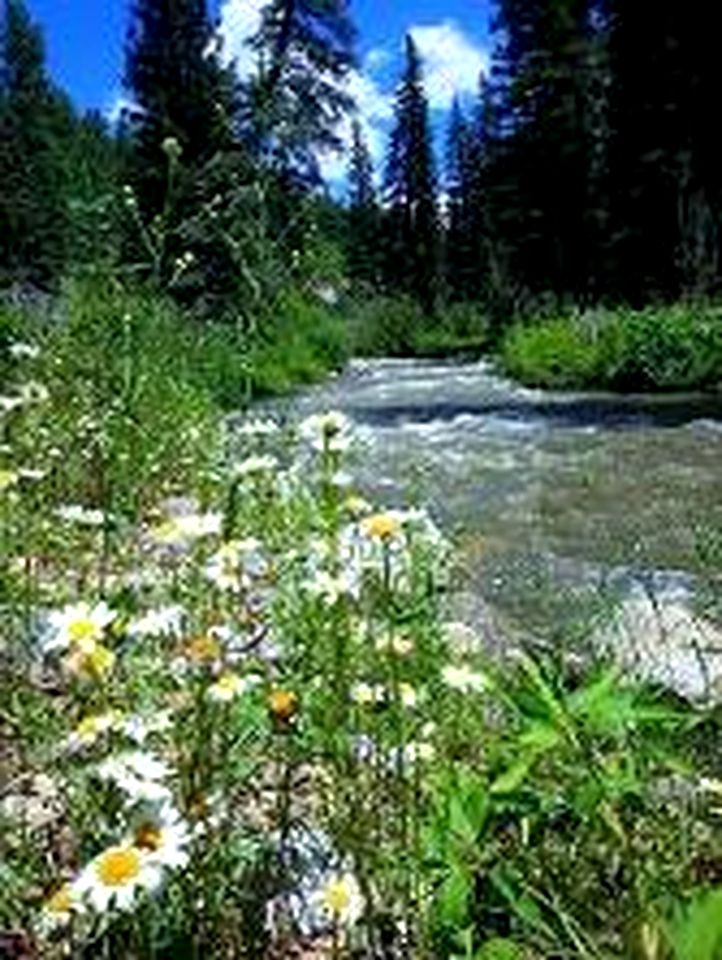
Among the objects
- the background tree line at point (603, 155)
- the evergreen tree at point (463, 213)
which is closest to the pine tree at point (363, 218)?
the evergreen tree at point (463, 213)

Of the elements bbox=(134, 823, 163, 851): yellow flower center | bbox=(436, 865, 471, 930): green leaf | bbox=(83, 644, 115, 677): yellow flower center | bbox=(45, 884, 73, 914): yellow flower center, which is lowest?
bbox=(436, 865, 471, 930): green leaf

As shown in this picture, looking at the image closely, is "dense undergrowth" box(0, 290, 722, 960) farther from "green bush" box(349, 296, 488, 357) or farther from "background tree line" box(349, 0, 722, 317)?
"green bush" box(349, 296, 488, 357)

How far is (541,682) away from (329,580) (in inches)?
Result: 37.5

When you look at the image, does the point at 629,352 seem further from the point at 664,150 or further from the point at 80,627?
the point at 80,627

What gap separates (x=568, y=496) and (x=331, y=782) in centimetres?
747

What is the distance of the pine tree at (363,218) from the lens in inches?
3767

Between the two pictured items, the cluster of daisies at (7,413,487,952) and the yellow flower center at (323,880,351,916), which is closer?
the cluster of daisies at (7,413,487,952)

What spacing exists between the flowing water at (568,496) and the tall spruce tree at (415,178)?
205ft

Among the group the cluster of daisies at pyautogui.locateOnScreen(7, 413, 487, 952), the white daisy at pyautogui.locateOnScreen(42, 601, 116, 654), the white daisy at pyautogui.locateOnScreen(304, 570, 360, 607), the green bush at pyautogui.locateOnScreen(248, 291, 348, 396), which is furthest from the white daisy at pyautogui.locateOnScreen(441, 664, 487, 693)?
the green bush at pyautogui.locateOnScreen(248, 291, 348, 396)

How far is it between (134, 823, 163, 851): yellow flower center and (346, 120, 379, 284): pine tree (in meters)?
90.8

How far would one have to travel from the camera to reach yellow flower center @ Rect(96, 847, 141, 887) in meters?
2.35

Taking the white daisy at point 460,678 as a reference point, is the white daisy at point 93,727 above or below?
above

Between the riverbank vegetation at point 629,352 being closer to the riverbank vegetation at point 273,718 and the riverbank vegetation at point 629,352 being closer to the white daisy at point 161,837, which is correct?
the riverbank vegetation at point 273,718

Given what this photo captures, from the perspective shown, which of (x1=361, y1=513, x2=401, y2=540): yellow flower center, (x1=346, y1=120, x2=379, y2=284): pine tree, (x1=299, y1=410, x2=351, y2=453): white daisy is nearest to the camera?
(x1=361, y1=513, x2=401, y2=540): yellow flower center
